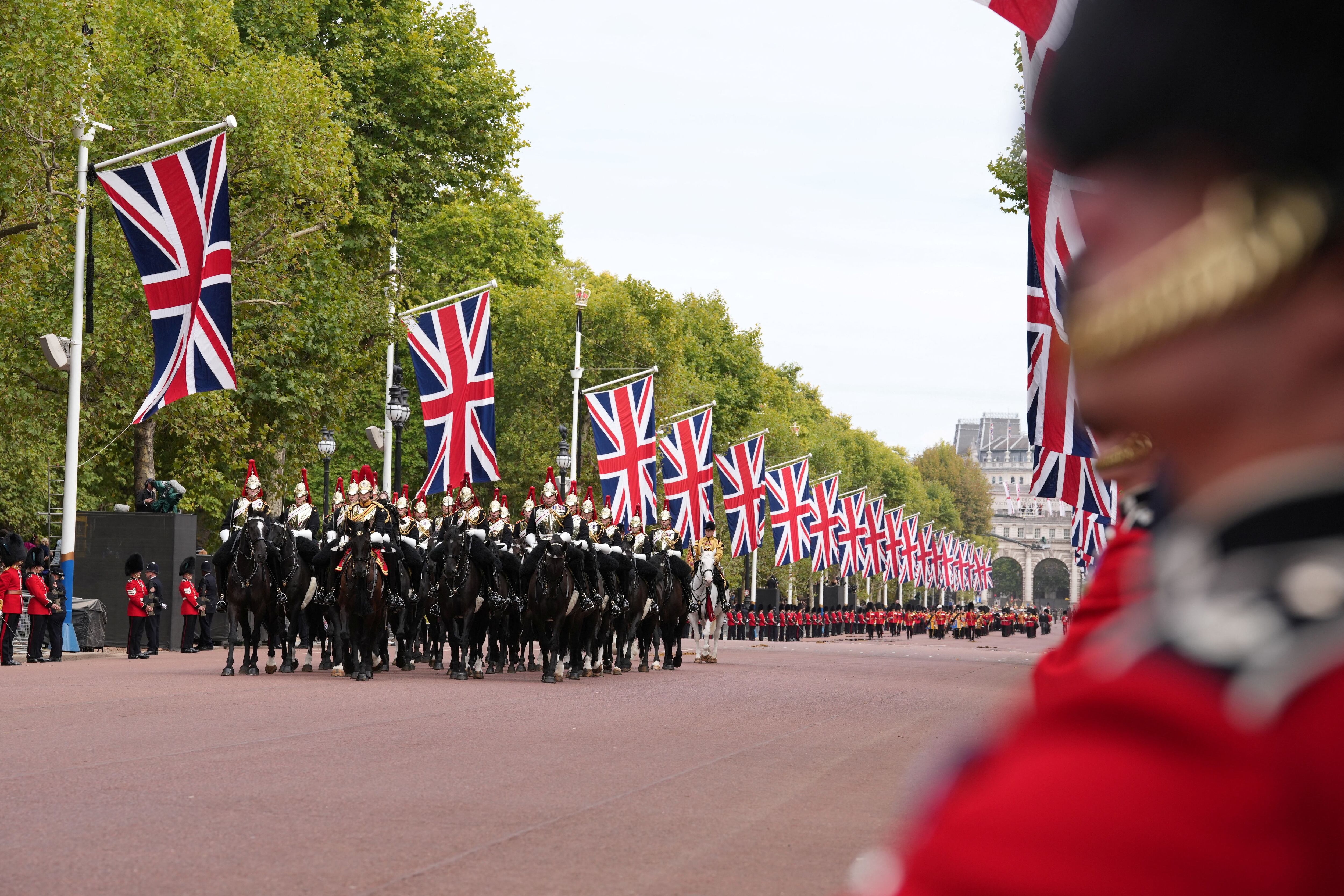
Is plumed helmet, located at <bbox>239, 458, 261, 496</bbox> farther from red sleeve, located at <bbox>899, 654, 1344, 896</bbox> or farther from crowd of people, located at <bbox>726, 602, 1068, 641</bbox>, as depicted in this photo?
crowd of people, located at <bbox>726, 602, 1068, 641</bbox>

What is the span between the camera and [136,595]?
84.2ft

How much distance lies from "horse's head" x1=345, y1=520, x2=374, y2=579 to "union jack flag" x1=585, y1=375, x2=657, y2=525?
1225 cm

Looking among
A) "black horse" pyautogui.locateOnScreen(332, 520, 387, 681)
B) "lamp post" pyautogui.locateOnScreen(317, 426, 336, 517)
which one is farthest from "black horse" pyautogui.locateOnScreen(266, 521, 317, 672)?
"lamp post" pyautogui.locateOnScreen(317, 426, 336, 517)

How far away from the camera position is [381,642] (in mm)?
22188

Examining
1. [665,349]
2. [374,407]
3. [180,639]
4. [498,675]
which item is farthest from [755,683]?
[665,349]

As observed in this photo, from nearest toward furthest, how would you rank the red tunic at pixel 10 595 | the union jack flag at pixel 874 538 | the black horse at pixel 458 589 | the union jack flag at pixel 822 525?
the black horse at pixel 458 589 → the red tunic at pixel 10 595 → the union jack flag at pixel 822 525 → the union jack flag at pixel 874 538

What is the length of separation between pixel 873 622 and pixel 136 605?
161 ft

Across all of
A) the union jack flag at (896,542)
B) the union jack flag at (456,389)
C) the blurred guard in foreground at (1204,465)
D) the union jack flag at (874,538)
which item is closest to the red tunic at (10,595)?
the union jack flag at (456,389)

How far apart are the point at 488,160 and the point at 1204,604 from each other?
41379 mm

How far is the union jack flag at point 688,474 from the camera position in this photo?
35.4 metres

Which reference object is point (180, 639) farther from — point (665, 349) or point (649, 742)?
point (665, 349)

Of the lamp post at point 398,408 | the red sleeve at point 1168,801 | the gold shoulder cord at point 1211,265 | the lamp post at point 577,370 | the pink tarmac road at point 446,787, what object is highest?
the lamp post at point 577,370

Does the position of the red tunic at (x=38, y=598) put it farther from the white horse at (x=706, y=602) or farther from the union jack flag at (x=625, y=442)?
the union jack flag at (x=625, y=442)

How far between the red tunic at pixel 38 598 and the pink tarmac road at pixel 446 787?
4.28m
